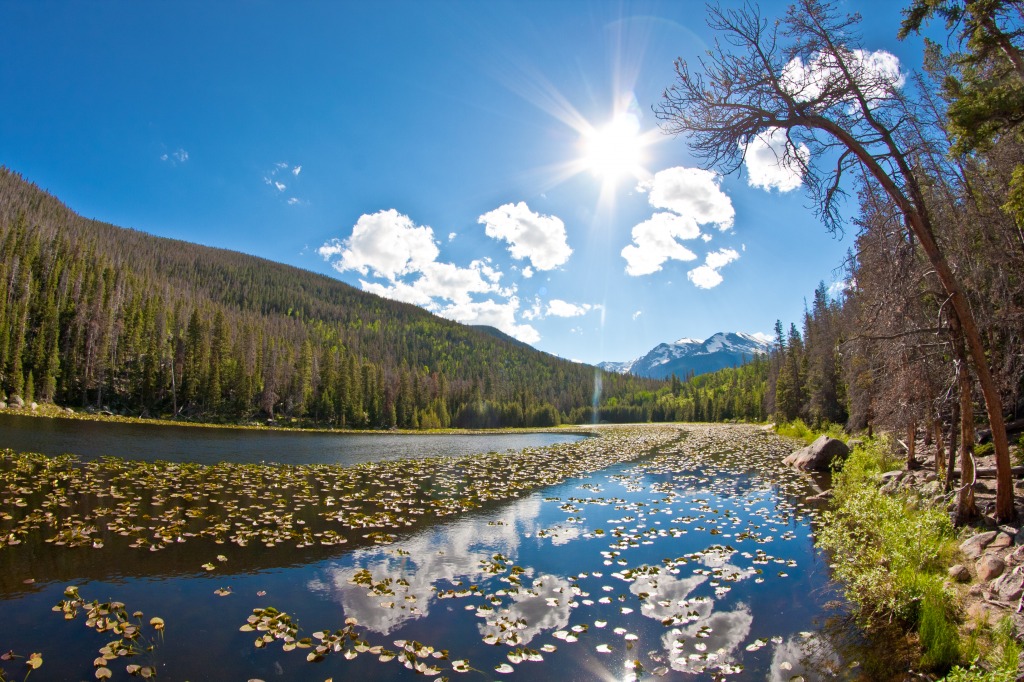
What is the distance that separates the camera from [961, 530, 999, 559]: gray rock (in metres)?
9.15

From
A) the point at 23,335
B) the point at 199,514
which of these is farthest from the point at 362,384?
the point at 199,514

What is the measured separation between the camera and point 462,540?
13.5 metres

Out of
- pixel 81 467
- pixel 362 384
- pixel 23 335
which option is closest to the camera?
pixel 81 467

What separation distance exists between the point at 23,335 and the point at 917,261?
9279 cm

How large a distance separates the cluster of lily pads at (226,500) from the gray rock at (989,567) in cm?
1286

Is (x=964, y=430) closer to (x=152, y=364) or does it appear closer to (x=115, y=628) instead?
(x=115, y=628)

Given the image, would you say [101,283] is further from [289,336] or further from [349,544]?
[349,544]

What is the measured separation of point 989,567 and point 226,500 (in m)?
20.6

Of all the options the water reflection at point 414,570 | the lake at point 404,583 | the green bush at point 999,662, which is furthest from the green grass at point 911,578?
the water reflection at point 414,570

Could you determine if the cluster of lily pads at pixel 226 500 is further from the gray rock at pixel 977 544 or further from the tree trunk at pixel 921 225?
the tree trunk at pixel 921 225

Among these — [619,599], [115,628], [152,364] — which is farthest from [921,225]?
[152,364]

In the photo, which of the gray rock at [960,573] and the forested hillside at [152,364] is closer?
the gray rock at [960,573]

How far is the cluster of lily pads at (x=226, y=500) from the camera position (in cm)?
1216

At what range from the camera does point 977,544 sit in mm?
9344
